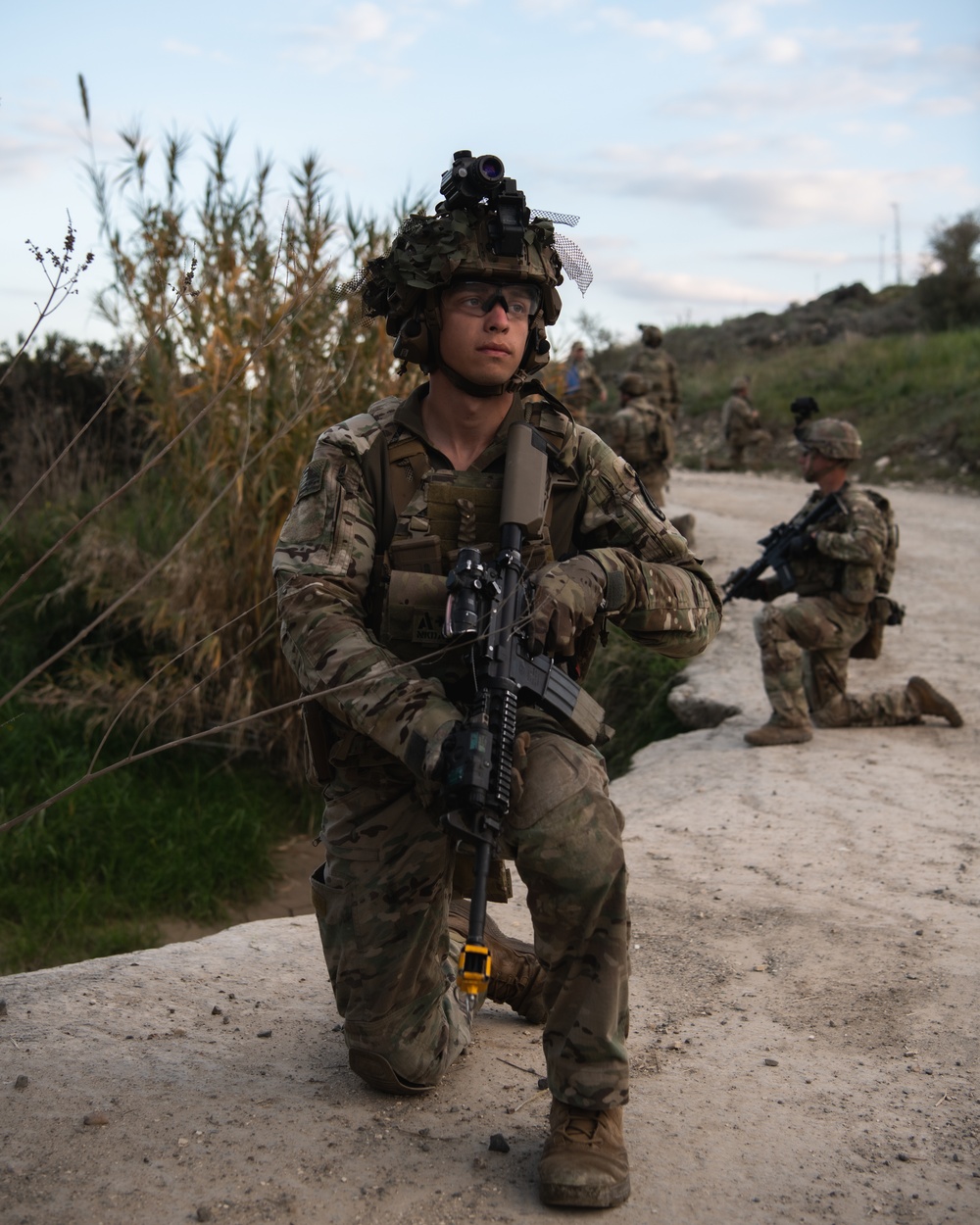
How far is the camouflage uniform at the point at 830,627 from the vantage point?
644 cm

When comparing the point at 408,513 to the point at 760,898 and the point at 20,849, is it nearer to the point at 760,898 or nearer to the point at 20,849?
the point at 760,898

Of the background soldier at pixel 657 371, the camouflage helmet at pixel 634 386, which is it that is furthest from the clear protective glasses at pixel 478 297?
the background soldier at pixel 657 371

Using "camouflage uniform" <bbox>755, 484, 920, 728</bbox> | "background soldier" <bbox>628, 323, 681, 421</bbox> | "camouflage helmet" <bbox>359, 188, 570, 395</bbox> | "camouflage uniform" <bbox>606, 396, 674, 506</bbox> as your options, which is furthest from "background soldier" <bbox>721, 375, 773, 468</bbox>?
"camouflage helmet" <bbox>359, 188, 570, 395</bbox>

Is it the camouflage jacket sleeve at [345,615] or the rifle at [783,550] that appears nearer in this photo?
the camouflage jacket sleeve at [345,615]

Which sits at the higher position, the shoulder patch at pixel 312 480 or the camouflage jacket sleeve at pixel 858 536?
the shoulder patch at pixel 312 480

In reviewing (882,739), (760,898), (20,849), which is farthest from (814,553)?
(20,849)

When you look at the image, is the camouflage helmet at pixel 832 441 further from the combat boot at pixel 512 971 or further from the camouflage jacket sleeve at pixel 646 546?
the combat boot at pixel 512 971

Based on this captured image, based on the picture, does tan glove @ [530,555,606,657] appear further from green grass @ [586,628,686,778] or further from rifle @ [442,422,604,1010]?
green grass @ [586,628,686,778]

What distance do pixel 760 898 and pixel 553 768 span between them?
6.68 feet

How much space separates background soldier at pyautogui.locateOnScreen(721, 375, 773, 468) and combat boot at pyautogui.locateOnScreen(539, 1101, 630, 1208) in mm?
18313

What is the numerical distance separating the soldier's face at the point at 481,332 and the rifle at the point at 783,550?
3917mm

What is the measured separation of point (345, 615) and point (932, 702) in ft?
15.6

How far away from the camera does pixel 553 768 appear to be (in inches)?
97.5

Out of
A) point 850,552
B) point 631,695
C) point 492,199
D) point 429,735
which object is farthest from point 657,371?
point 429,735
